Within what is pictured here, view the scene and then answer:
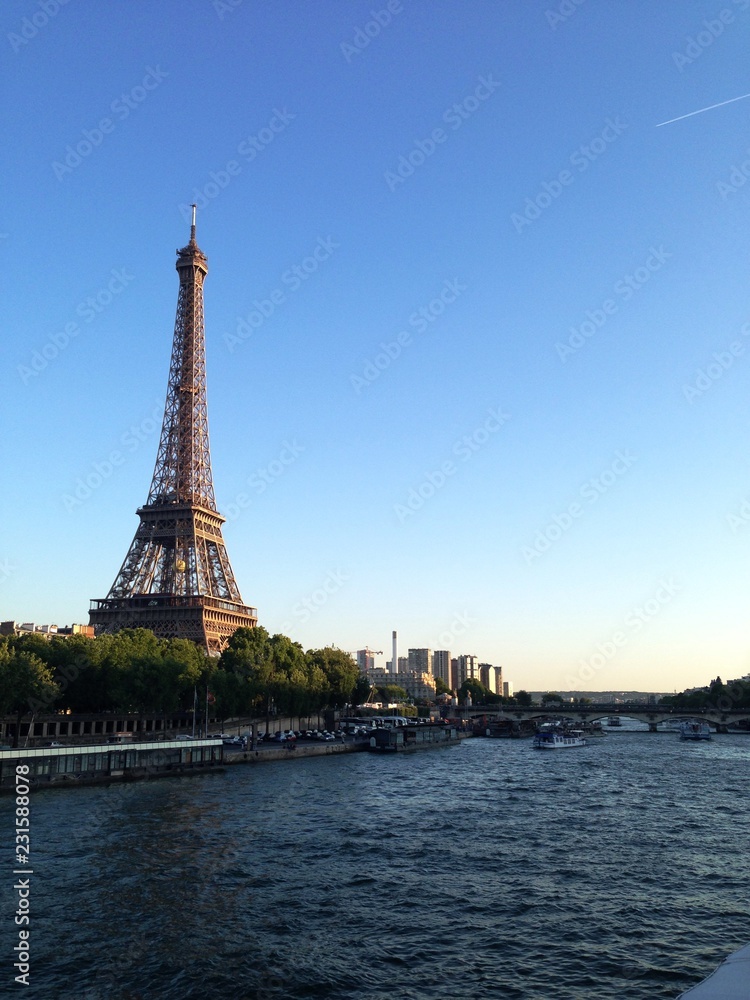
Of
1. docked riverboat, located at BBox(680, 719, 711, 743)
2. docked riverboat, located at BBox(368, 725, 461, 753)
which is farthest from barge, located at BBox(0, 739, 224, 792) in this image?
docked riverboat, located at BBox(680, 719, 711, 743)

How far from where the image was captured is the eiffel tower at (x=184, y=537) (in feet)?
430

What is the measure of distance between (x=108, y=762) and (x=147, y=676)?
25.3 m

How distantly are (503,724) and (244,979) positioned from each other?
506 feet

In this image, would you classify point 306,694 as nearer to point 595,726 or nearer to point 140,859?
point 140,859

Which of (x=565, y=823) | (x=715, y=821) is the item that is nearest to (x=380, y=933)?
(x=565, y=823)

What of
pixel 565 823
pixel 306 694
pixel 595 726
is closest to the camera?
pixel 565 823

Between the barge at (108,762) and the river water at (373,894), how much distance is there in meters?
2.61

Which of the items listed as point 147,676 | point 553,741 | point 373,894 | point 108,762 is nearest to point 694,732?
point 553,741

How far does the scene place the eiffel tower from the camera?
430ft

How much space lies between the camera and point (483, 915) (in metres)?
33.2

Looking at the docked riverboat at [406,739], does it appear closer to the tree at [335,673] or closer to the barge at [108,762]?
the tree at [335,673]

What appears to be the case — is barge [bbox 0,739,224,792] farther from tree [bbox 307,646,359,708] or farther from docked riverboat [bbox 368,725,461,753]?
tree [bbox 307,646,359,708]

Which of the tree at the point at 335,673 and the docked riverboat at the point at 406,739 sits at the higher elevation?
the tree at the point at 335,673

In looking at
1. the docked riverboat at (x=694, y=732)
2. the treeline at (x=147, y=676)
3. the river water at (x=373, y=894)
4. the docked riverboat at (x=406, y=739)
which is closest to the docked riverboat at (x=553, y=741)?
the docked riverboat at (x=406, y=739)
